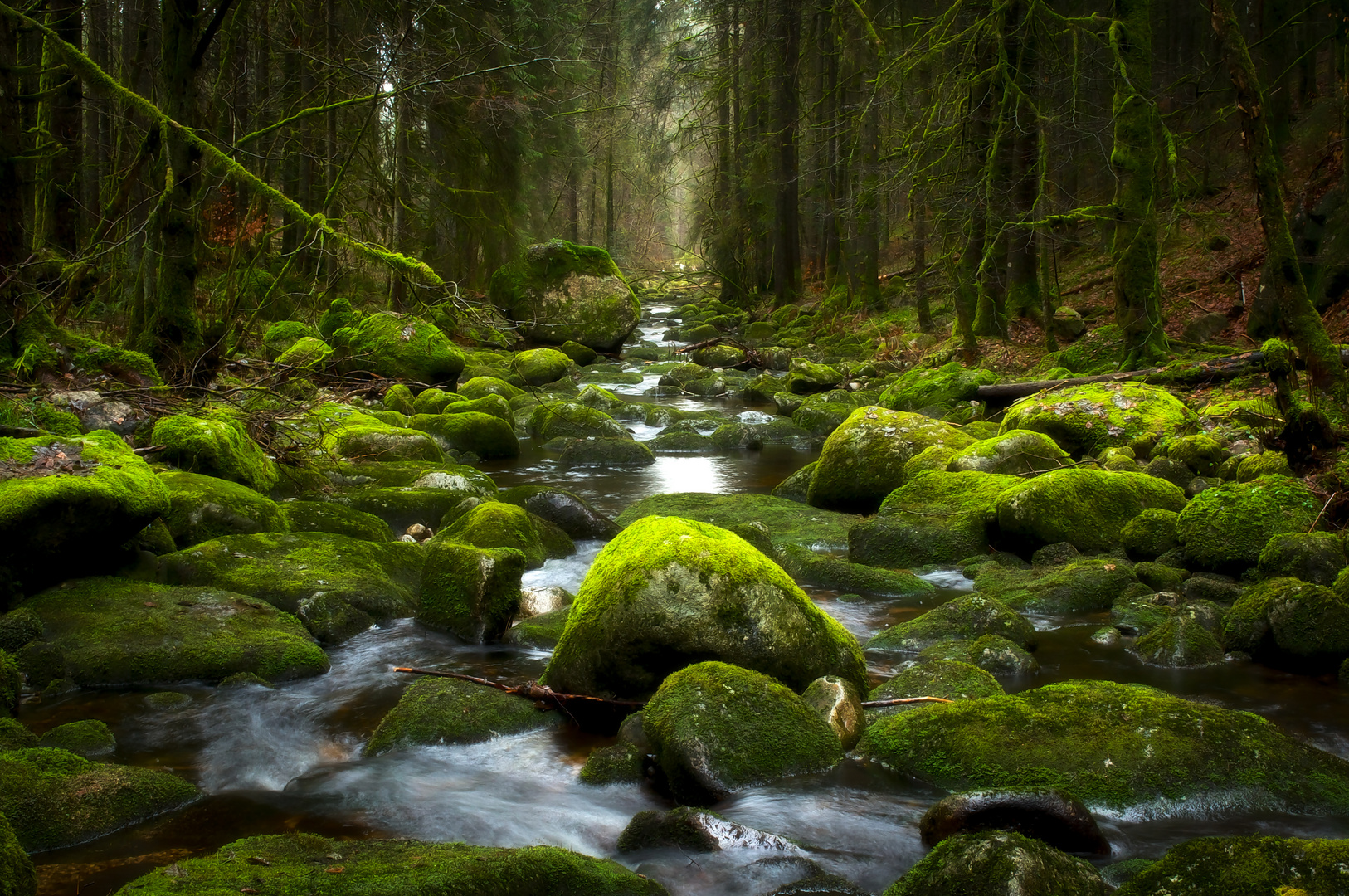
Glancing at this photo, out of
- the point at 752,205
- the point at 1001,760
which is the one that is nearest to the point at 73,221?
the point at 1001,760

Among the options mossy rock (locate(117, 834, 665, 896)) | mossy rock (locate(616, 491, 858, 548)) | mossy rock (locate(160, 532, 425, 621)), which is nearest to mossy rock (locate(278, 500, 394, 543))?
mossy rock (locate(160, 532, 425, 621))

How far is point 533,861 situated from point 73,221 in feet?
43.1

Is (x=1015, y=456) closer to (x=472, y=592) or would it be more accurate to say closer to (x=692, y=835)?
(x=472, y=592)

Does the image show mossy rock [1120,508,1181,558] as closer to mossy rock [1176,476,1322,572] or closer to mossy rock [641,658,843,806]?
mossy rock [1176,476,1322,572]

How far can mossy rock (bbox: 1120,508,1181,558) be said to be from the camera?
6.30 metres

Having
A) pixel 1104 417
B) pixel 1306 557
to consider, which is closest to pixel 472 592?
pixel 1306 557

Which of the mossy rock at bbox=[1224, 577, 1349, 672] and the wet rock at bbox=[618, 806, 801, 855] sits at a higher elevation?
the mossy rock at bbox=[1224, 577, 1349, 672]

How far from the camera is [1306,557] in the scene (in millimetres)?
5242

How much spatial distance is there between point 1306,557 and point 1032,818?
3274 mm

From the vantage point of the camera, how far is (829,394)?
14.9 m

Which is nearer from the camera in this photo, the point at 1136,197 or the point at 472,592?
the point at 472,592

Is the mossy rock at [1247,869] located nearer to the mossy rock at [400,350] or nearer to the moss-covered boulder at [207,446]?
the moss-covered boulder at [207,446]

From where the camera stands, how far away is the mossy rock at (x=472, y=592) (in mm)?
5438

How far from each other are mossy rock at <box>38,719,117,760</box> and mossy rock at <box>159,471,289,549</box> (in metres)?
2.46
